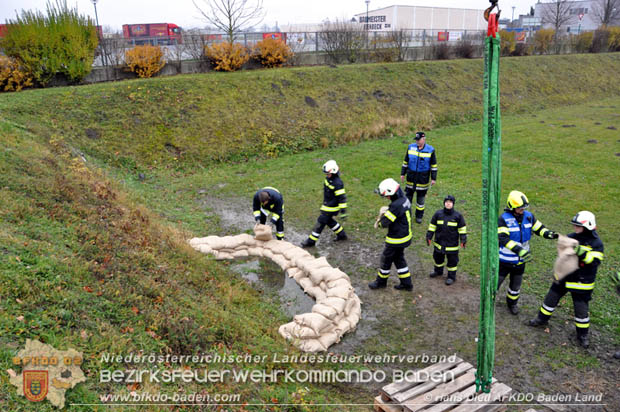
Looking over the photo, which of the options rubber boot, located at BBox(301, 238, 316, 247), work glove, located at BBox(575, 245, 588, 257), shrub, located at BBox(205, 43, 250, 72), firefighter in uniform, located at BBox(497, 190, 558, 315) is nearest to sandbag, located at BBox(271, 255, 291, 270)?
rubber boot, located at BBox(301, 238, 316, 247)

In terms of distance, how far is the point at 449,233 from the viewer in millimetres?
6945

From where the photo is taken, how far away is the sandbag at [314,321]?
5.57m

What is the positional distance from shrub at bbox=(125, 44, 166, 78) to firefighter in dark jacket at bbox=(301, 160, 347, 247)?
43.6 feet

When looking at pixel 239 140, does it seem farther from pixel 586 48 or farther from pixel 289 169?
pixel 586 48

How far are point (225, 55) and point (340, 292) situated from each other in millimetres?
16479

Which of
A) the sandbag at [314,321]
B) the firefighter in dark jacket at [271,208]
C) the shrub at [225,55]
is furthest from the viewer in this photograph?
the shrub at [225,55]

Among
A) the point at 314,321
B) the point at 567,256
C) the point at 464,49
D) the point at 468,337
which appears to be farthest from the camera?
the point at 464,49

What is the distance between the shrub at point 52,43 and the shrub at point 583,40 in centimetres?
3553

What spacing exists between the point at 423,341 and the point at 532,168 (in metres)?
9.46

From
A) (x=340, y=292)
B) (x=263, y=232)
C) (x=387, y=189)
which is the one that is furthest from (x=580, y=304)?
(x=263, y=232)

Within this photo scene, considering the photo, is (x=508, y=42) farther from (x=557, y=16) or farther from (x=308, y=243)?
(x=308, y=243)

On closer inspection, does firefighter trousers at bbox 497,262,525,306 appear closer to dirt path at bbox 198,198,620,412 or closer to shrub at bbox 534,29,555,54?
dirt path at bbox 198,198,620,412

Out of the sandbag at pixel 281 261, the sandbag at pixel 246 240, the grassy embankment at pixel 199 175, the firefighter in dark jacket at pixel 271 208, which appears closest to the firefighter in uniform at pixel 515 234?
the grassy embankment at pixel 199 175

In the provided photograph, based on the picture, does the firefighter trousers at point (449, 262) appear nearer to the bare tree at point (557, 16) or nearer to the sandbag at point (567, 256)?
the sandbag at point (567, 256)
